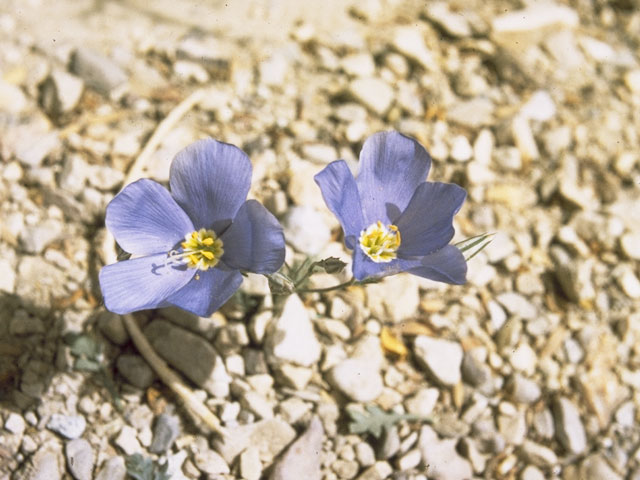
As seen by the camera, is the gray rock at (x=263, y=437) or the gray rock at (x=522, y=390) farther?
the gray rock at (x=522, y=390)

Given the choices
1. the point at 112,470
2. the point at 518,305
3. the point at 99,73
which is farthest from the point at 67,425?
the point at 518,305

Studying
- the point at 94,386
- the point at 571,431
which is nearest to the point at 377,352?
the point at 571,431

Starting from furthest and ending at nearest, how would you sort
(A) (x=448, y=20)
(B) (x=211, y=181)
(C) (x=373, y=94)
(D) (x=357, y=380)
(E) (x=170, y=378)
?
(A) (x=448, y=20) < (C) (x=373, y=94) < (D) (x=357, y=380) < (E) (x=170, y=378) < (B) (x=211, y=181)

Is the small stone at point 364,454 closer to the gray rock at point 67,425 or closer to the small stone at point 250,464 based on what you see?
the small stone at point 250,464

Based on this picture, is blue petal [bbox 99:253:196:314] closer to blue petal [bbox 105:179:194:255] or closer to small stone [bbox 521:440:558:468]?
blue petal [bbox 105:179:194:255]

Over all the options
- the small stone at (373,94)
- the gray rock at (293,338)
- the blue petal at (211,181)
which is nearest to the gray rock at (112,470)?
the gray rock at (293,338)

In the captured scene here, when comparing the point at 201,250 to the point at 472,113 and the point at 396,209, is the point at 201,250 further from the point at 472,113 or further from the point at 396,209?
the point at 472,113
